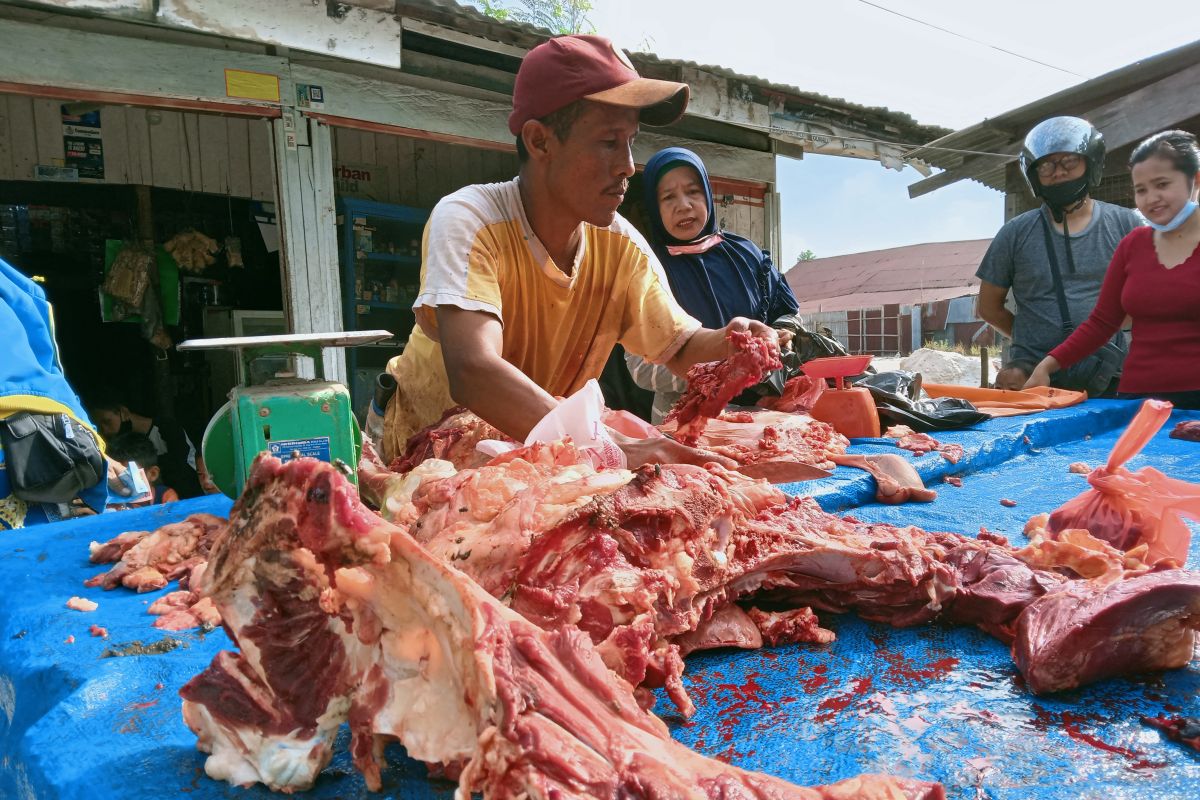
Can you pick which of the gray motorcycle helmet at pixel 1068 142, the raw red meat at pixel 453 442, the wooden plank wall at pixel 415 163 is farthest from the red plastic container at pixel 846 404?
the wooden plank wall at pixel 415 163

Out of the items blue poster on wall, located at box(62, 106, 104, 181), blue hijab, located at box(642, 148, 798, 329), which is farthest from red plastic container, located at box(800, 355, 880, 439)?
blue poster on wall, located at box(62, 106, 104, 181)

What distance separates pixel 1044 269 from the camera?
217 inches

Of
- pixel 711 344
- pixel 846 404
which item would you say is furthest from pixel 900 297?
pixel 711 344

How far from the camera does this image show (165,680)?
4.63 feet

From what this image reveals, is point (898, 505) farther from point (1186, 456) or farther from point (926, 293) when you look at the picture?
point (926, 293)

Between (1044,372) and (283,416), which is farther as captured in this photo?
(1044,372)

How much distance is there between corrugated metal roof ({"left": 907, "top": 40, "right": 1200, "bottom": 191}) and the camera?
666cm

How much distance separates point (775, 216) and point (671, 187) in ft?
15.2

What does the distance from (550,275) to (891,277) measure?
32.0 metres

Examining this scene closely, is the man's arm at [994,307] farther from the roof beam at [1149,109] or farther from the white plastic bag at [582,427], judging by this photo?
the white plastic bag at [582,427]

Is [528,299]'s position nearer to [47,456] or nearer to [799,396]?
[47,456]

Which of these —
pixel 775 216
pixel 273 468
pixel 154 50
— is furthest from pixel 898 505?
pixel 775 216

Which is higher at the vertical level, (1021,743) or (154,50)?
(154,50)

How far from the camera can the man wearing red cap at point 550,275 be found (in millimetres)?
2293
